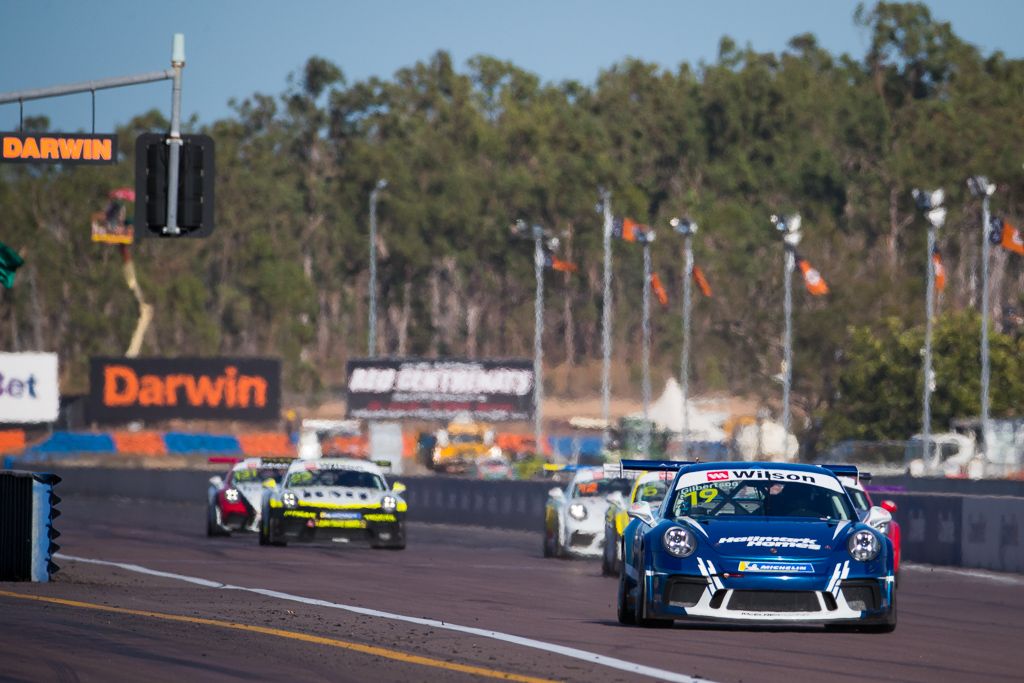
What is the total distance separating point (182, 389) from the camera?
77.2m

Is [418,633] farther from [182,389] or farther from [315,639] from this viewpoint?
[182,389]

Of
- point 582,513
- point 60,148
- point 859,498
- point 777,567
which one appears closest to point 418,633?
point 777,567

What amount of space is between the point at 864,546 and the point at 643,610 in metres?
1.53

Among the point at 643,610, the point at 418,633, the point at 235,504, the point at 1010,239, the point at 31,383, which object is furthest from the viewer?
the point at 31,383

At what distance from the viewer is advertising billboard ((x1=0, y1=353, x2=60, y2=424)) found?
73.6m

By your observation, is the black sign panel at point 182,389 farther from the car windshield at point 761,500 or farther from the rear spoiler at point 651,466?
the car windshield at point 761,500

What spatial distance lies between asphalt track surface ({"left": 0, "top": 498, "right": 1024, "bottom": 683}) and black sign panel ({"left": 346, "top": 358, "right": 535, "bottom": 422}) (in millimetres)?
47944

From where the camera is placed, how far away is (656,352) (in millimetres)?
118812

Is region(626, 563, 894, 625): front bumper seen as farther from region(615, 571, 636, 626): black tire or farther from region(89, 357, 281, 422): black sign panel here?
region(89, 357, 281, 422): black sign panel

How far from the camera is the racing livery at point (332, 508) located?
27.1 metres

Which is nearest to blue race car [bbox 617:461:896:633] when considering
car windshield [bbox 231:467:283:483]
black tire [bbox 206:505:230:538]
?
black tire [bbox 206:505:230:538]

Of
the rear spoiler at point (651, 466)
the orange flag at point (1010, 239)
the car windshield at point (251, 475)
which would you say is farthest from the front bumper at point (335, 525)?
the orange flag at point (1010, 239)

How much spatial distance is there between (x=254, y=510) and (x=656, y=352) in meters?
88.8

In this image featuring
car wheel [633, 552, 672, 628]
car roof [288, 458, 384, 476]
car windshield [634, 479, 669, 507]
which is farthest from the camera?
car roof [288, 458, 384, 476]
